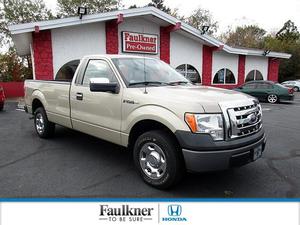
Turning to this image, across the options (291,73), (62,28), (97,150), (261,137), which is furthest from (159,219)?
(291,73)

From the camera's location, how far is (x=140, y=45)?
15617 mm

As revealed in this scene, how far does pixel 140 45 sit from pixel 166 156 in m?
13.0

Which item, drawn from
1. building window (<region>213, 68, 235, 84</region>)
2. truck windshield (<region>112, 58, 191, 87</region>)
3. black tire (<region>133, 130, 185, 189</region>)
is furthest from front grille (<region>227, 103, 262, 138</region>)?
building window (<region>213, 68, 235, 84</region>)

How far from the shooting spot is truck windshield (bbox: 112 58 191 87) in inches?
169

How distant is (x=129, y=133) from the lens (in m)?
3.98

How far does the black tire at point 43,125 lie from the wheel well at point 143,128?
2.92 m

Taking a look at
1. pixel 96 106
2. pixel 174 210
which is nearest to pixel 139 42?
pixel 96 106

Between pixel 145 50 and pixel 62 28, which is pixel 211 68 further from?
pixel 62 28

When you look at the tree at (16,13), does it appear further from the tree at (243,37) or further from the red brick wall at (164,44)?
the tree at (243,37)

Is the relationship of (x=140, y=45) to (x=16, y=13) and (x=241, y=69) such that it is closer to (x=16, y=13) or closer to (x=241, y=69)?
(x=241, y=69)

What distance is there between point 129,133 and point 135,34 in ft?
41.0

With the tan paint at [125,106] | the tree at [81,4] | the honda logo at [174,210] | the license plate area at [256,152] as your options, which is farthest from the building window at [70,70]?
the tree at [81,4]

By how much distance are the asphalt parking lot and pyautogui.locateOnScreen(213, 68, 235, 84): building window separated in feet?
45.7

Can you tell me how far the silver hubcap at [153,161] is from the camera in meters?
3.58
